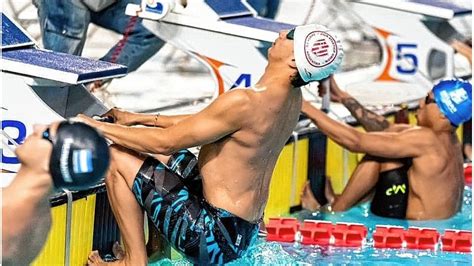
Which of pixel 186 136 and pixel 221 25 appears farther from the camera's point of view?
pixel 221 25

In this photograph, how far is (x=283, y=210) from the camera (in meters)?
7.41

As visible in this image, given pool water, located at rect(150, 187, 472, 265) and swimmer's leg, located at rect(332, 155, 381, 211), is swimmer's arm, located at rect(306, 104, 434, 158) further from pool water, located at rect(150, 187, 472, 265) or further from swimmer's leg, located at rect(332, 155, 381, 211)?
pool water, located at rect(150, 187, 472, 265)

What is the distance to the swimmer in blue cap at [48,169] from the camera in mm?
4270

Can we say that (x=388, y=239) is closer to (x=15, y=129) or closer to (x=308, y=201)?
(x=308, y=201)

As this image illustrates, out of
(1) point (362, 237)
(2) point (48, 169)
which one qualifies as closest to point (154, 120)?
(1) point (362, 237)

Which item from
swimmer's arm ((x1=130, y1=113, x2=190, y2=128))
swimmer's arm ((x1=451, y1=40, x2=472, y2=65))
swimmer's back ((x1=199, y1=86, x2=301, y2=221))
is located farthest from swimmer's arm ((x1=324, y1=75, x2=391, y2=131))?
swimmer's back ((x1=199, y1=86, x2=301, y2=221))

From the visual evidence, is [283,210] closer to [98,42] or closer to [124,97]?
[124,97]

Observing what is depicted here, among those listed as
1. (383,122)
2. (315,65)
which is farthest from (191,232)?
(383,122)

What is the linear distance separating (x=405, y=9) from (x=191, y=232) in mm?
3133

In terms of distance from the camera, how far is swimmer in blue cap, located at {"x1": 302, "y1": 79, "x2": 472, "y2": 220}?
7.21 metres

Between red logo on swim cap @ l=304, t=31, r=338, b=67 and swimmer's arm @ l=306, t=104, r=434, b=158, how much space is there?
1392 millimetres

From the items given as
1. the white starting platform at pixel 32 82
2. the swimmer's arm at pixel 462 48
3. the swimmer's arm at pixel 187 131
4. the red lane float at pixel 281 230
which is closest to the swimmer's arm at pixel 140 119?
the white starting platform at pixel 32 82

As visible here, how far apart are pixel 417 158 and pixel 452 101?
0.32 meters

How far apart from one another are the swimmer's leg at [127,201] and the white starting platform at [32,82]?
32 centimetres
